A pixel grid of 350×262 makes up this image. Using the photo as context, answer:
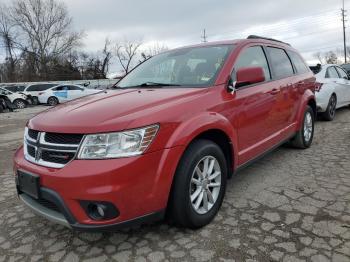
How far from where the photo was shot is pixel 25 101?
2528cm

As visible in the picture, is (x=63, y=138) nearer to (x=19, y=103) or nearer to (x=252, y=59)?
(x=252, y=59)

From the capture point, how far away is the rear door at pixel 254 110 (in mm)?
3771

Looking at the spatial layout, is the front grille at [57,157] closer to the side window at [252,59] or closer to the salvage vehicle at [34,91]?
the side window at [252,59]

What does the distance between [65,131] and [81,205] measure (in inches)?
22.9

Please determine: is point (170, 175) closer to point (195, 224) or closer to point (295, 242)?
point (195, 224)

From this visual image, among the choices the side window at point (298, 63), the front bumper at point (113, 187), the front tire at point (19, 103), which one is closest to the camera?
the front bumper at point (113, 187)

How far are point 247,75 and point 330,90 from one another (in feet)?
18.6

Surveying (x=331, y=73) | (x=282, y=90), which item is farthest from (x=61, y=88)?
(x=282, y=90)

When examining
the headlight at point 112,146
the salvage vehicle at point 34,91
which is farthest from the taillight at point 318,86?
the salvage vehicle at point 34,91

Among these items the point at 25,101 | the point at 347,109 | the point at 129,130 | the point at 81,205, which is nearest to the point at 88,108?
the point at 129,130

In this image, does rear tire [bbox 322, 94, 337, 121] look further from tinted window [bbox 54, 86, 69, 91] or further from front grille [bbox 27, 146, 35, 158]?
tinted window [bbox 54, 86, 69, 91]

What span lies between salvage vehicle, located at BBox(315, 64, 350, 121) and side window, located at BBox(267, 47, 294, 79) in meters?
3.29

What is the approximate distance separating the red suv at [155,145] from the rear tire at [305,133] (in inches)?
60.1

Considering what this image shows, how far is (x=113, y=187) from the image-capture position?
2551 mm
